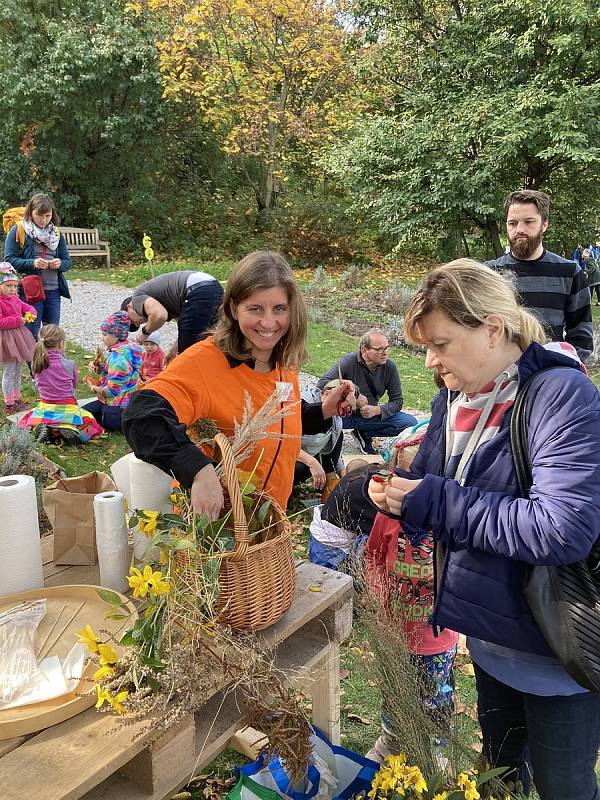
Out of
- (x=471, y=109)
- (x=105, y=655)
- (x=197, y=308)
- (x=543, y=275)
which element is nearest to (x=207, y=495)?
(x=105, y=655)

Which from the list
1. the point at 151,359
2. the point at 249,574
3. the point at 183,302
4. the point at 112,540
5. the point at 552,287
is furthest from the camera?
the point at 151,359

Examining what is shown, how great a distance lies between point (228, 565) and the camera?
1476 millimetres

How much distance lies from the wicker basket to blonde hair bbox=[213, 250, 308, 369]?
0.63 metres

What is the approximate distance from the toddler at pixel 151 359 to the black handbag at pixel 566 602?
4.87m

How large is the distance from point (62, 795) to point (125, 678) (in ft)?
0.78

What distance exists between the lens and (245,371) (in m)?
2.16

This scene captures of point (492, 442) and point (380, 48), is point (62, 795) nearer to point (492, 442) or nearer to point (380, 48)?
point (492, 442)

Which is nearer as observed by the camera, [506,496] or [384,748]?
[506,496]

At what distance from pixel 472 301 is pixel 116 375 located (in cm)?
468

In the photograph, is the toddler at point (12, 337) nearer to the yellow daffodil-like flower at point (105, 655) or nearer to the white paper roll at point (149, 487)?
the white paper roll at point (149, 487)

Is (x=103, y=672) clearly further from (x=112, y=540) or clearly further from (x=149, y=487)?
(x=149, y=487)

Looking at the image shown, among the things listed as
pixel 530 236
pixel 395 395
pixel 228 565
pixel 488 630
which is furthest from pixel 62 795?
pixel 395 395

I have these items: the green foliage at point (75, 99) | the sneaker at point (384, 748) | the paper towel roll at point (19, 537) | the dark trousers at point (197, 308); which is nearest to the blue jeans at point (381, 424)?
the dark trousers at point (197, 308)

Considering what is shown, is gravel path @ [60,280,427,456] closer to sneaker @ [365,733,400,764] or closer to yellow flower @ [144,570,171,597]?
sneaker @ [365,733,400,764]
